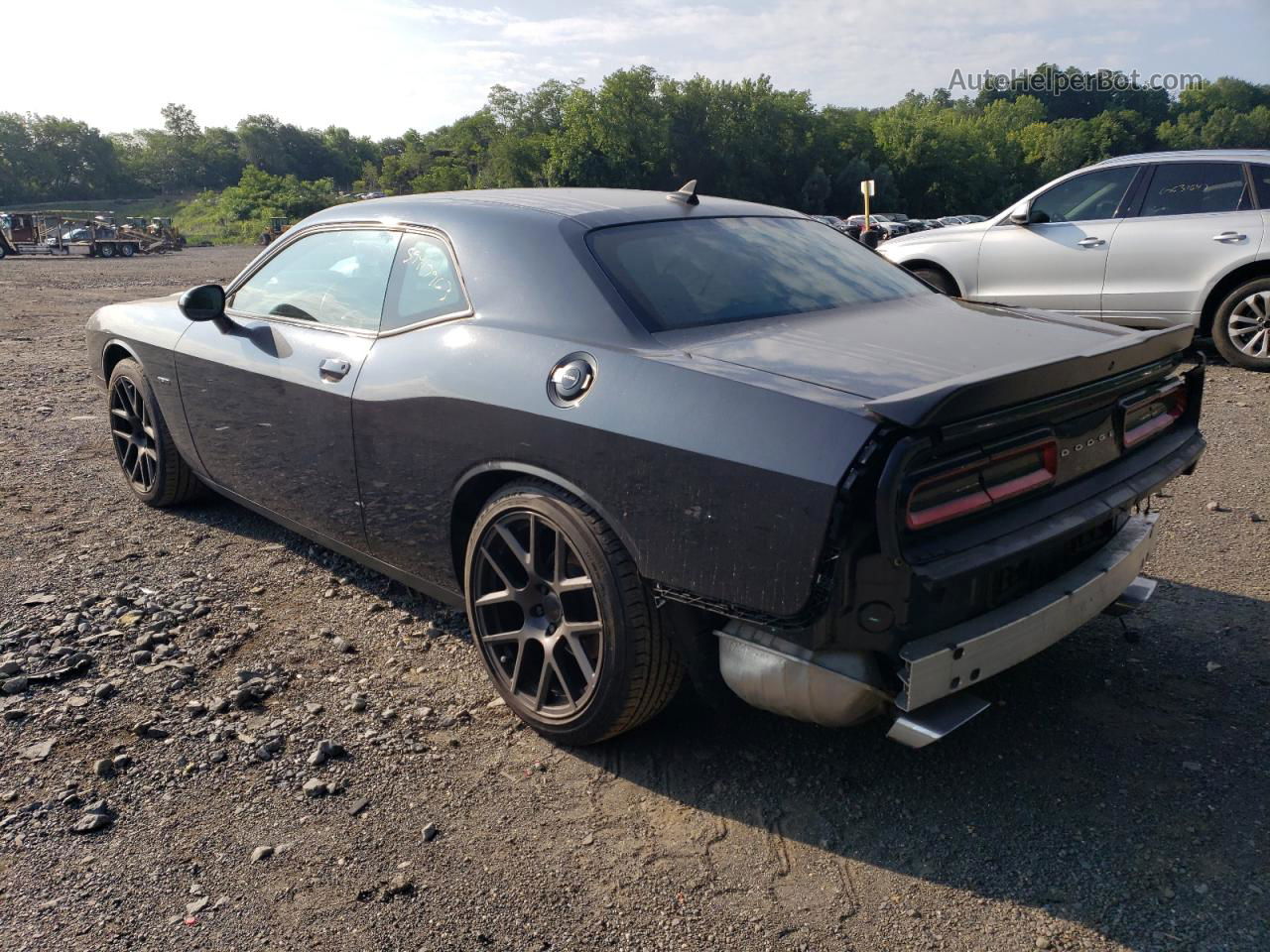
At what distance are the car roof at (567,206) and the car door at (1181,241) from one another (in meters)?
4.98

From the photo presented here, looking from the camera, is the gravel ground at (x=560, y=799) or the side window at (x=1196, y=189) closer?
the gravel ground at (x=560, y=799)

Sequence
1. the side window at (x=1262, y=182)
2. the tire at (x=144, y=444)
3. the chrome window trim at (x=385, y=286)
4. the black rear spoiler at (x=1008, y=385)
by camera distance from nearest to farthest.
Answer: the black rear spoiler at (x=1008, y=385) → the chrome window trim at (x=385, y=286) → the tire at (x=144, y=444) → the side window at (x=1262, y=182)

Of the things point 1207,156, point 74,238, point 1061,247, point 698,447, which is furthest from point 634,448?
point 74,238

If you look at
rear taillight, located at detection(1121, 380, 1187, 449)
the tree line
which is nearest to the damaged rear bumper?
rear taillight, located at detection(1121, 380, 1187, 449)

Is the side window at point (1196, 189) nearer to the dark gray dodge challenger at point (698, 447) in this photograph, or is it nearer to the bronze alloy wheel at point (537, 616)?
the dark gray dodge challenger at point (698, 447)

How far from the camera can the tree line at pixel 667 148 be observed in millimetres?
81875

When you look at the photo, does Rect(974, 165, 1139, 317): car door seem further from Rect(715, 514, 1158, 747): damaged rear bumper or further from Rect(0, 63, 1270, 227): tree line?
Rect(0, 63, 1270, 227): tree line

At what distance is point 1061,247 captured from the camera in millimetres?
7969

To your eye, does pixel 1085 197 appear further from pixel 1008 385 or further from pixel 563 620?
pixel 563 620

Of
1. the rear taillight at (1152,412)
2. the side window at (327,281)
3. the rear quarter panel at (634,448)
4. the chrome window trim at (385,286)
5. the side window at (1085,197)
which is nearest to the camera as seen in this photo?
the rear quarter panel at (634,448)

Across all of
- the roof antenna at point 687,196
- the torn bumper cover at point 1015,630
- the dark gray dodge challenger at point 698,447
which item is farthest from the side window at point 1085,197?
the torn bumper cover at point 1015,630

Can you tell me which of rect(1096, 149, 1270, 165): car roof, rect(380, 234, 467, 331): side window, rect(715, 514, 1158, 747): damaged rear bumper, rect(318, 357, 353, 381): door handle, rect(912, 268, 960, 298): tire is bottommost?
rect(715, 514, 1158, 747): damaged rear bumper

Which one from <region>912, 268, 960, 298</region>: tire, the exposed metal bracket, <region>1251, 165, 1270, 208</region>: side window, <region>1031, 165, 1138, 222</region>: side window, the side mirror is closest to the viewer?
the exposed metal bracket

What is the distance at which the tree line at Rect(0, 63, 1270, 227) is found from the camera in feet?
269
